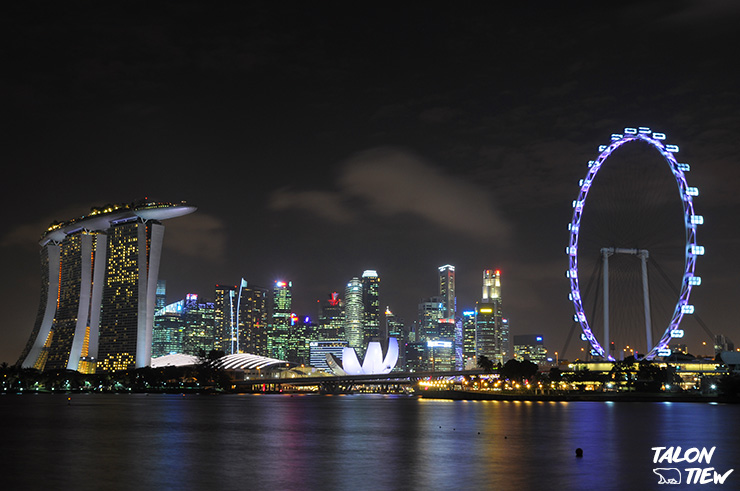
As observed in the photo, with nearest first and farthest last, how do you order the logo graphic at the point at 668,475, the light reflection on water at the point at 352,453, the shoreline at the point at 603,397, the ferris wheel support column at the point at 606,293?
the logo graphic at the point at 668,475 → the light reflection on water at the point at 352,453 → the ferris wheel support column at the point at 606,293 → the shoreline at the point at 603,397

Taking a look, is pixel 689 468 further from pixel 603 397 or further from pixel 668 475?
pixel 603 397

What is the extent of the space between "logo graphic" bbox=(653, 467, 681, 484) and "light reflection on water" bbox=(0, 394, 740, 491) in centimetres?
47

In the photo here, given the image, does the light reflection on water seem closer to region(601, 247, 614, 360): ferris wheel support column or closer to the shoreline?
region(601, 247, 614, 360): ferris wheel support column

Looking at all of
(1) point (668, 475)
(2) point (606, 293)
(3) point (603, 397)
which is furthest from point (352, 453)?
(3) point (603, 397)

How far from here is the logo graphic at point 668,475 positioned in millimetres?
35469

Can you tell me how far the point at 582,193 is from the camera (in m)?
116

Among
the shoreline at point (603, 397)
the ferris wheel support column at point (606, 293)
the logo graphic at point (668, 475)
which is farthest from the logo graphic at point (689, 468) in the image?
the shoreline at point (603, 397)

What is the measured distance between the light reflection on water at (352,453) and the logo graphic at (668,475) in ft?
1.54

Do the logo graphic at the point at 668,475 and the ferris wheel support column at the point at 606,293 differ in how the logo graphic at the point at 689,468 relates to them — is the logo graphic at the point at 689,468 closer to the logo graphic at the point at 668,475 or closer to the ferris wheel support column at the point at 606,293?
A: the logo graphic at the point at 668,475

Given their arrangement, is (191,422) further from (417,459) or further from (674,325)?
(674,325)

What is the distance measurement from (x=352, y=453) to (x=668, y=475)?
61.9 ft

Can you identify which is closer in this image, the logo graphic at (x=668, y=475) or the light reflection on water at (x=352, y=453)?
the logo graphic at (x=668, y=475)

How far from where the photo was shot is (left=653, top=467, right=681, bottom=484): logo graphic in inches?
1396

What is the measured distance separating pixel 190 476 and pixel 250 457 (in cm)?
838
